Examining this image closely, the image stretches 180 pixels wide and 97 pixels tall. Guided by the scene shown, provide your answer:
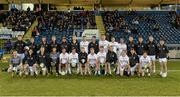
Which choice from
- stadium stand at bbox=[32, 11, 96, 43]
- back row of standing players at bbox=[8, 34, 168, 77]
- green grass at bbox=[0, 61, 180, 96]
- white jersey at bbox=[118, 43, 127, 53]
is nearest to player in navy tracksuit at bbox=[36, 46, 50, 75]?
back row of standing players at bbox=[8, 34, 168, 77]

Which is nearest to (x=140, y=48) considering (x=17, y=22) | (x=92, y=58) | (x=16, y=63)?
(x=92, y=58)

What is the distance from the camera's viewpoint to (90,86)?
49.7 ft

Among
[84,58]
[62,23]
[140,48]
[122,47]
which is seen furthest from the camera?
[62,23]

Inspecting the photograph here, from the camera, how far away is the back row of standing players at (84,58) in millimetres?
18250

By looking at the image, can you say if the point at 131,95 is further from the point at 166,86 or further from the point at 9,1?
the point at 9,1

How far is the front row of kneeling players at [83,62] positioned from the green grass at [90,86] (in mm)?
608

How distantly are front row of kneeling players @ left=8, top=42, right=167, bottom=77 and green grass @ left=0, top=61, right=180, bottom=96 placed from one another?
61 centimetres

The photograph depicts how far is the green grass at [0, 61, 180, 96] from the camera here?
13625 mm

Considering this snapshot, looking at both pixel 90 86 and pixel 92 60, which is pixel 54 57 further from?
pixel 90 86

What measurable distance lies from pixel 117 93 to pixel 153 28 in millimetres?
25063

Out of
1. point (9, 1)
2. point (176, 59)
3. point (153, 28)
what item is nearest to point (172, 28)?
point (153, 28)

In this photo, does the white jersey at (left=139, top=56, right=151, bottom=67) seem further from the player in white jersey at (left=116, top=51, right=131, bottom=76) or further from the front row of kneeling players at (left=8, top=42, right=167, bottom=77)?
the player in white jersey at (left=116, top=51, right=131, bottom=76)

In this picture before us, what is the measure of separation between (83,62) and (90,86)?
3271mm

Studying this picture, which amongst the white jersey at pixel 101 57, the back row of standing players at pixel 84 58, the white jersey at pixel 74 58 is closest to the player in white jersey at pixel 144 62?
the back row of standing players at pixel 84 58
